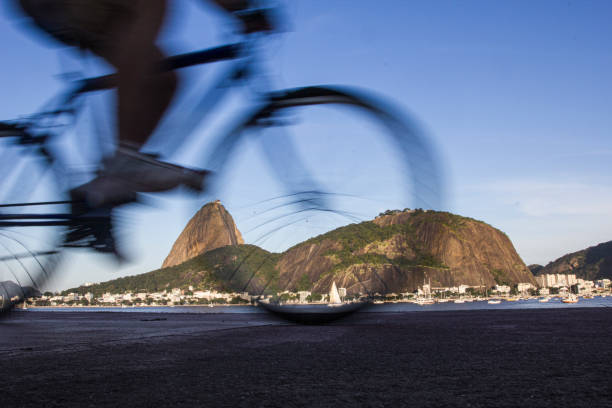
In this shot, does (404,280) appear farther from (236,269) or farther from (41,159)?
(41,159)

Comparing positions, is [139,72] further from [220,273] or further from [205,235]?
[220,273]

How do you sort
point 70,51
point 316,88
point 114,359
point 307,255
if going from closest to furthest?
1. point 70,51
2. point 316,88
3. point 307,255
4. point 114,359

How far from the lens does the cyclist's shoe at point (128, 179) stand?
2869 millimetres

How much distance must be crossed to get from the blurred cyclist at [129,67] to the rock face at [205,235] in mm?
235

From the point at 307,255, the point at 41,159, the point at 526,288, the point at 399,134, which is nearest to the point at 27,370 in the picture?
the point at 41,159

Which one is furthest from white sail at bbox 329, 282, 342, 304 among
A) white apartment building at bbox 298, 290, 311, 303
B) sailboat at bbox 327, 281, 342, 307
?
white apartment building at bbox 298, 290, 311, 303

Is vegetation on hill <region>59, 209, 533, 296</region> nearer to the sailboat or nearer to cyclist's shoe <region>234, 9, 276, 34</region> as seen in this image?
the sailboat

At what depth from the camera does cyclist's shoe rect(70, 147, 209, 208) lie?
2869mm

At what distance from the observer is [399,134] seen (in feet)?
10.3

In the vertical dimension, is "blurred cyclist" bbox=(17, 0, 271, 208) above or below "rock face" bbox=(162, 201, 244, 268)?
above

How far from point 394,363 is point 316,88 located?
2.00m

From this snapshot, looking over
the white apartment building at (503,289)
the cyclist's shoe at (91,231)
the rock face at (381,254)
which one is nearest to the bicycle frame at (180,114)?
the cyclist's shoe at (91,231)

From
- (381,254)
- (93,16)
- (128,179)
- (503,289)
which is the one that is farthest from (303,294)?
(503,289)

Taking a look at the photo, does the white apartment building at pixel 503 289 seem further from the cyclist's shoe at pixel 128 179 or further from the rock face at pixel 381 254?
the cyclist's shoe at pixel 128 179
